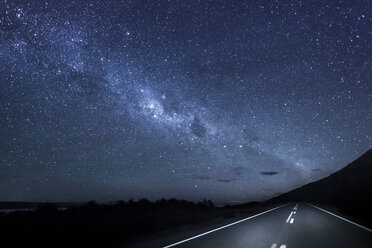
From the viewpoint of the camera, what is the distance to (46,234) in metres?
11.4

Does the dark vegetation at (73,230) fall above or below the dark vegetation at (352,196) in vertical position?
below

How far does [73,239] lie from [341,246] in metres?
8.23

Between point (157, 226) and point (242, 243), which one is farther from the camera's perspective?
point (157, 226)

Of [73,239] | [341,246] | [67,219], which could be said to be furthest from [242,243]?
[67,219]

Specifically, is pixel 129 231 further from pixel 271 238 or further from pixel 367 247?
pixel 367 247

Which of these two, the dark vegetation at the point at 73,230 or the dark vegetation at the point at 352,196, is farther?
the dark vegetation at the point at 352,196

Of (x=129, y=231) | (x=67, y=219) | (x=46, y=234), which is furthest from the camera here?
(x=67, y=219)

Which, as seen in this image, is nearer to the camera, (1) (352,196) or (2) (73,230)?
(2) (73,230)

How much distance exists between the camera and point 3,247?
30.0ft

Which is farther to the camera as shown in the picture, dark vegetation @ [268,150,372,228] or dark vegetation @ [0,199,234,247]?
dark vegetation @ [268,150,372,228]

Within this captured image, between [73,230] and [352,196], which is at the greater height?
[352,196]

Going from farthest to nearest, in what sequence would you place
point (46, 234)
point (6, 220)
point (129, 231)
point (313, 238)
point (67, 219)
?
1. point (67, 219)
2. point (6, 220)
3. point (129, 231)
4. point (46, 234)
5. point (313, 238)

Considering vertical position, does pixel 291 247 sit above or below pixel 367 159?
below

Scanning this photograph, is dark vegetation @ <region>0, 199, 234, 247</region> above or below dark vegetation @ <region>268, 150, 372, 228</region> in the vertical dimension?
below
